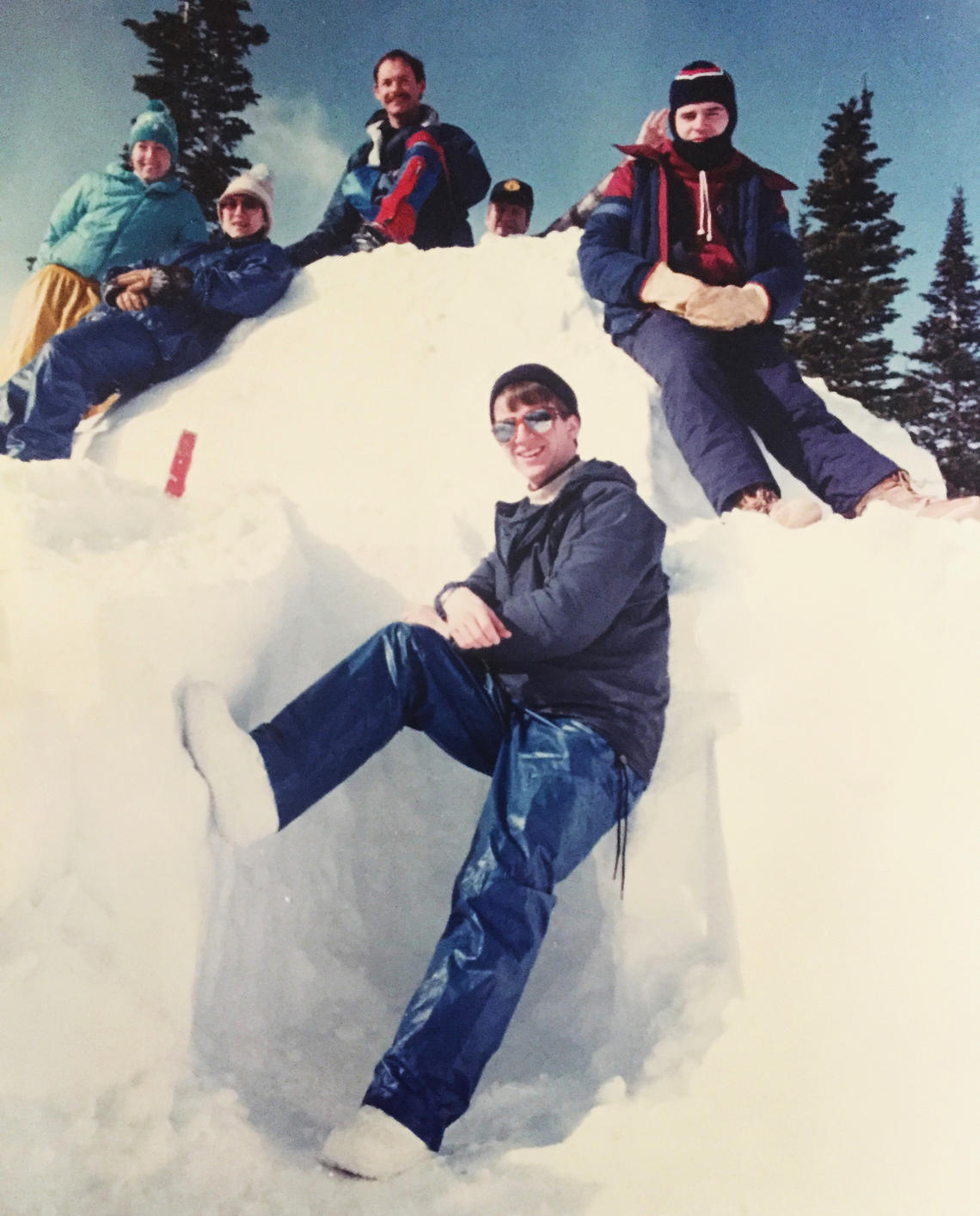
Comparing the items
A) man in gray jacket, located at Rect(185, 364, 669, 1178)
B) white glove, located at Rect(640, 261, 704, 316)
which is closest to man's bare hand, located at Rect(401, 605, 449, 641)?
man in gray jacket, located at Rect(185, 364, 669, 1178)

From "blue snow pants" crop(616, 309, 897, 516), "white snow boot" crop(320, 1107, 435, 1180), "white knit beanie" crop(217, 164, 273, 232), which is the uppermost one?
"white knit beanie" crop(217, 164, 273, 232)

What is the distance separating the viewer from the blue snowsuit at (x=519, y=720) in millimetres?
1029

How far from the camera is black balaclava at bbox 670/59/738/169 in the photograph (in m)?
1.77

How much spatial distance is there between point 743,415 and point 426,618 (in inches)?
37.9

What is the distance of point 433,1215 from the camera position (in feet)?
2.82

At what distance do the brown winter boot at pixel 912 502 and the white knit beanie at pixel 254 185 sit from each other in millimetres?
1681

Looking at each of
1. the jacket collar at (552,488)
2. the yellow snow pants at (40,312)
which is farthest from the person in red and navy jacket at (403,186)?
the jacket collar at (552,488)

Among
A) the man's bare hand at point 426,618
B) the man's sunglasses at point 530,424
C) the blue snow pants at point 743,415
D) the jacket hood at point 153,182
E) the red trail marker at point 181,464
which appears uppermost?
the jacket hood at point 153,182

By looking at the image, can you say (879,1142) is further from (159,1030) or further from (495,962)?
(159,1030)

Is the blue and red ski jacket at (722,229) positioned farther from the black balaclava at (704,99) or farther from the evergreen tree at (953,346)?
the evergreen tree at (953,346)

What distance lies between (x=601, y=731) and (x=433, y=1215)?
62 centimetres

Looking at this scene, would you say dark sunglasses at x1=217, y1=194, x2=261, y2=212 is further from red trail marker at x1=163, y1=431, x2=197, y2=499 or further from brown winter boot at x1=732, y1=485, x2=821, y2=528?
brown winter boot at x1=732, y1=485, x2=821, y2=528

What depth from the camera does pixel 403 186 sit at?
2.34m

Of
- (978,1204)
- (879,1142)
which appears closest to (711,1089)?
(879,1142)
